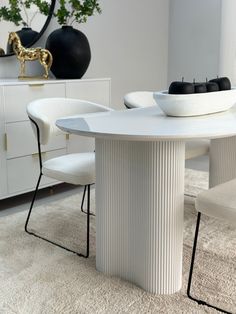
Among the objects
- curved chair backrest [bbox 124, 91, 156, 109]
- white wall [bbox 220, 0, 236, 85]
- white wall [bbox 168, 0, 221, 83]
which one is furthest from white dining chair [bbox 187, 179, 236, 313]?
white wall [bbox 168, 0, 221, 83]

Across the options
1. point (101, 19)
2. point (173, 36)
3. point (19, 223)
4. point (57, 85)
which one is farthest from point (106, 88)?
point (173, 36)

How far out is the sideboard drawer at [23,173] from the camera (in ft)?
9.29

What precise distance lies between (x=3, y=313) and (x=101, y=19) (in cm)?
284

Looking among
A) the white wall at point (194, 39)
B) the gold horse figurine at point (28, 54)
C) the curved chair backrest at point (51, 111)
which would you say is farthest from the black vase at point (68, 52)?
the white wall at point (194, 39)

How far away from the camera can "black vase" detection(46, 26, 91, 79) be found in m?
3.17

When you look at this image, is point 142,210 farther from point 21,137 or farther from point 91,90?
point 91,90

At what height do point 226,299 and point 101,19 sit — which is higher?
point 101,19

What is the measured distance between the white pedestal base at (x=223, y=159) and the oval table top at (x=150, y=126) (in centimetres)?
51

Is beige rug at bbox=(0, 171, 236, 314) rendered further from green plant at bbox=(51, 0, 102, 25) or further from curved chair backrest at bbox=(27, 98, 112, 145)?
green plant at bbox=(51, 0, 102, 25)

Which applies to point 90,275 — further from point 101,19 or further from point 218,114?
point 101,19

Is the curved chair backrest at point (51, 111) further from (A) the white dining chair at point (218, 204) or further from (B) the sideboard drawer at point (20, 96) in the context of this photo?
(A) the white dining chair at point (218, 204)

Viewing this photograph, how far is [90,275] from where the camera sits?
1.96 meters

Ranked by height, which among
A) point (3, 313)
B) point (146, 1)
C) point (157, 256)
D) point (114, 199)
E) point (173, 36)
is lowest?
point (3, 313)

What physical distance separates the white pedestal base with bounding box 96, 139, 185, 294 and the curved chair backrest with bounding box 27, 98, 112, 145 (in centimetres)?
44
